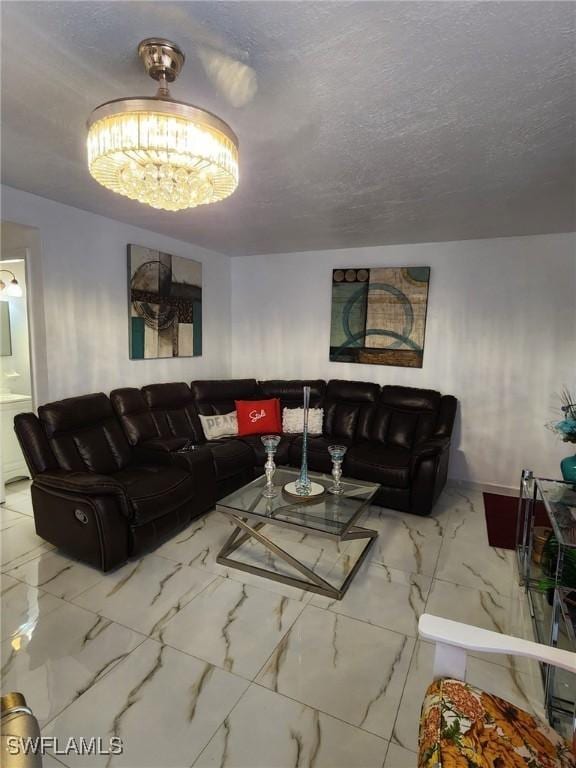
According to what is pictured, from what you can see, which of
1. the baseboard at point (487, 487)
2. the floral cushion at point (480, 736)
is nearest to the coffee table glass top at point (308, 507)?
the floral cushion at point (480, 736)

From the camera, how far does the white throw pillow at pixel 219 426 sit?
12.5 ft

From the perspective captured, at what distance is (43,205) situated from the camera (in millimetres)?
2840

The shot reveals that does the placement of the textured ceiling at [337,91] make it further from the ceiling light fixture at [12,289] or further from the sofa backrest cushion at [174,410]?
the sofa backrest cushion at [174,410]

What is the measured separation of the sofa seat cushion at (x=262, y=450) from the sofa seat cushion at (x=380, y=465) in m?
0.60

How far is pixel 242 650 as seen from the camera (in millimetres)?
1810

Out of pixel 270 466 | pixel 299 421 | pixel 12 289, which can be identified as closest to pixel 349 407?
pixel 299 421

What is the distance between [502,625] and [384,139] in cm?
250

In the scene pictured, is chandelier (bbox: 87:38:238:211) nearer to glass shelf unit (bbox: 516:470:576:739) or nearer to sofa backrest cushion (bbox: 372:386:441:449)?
glass shelf unit (bbox: 516:470:576:739)

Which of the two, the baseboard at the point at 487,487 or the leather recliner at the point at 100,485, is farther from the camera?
the baseboard at the point at 487,487

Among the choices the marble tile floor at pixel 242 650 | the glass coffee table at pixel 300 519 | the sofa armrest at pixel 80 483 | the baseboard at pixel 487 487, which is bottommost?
the marble tile floor at pixel 242 650

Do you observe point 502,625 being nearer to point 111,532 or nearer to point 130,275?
point 111,532

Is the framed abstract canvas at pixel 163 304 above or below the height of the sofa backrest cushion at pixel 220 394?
above

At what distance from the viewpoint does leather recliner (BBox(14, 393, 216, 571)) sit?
2305 millimetres

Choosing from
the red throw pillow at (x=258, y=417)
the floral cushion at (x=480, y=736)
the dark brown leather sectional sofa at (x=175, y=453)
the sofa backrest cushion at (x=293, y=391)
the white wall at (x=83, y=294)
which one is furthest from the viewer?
the sofa backrest cushion at (x=293, y=391)
